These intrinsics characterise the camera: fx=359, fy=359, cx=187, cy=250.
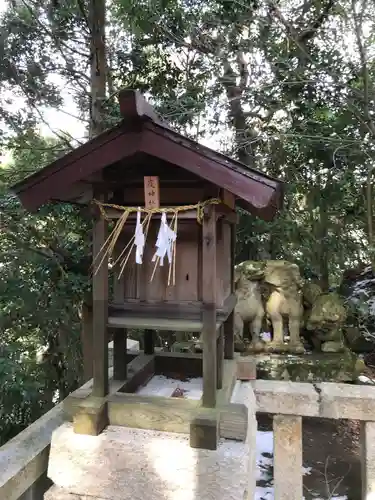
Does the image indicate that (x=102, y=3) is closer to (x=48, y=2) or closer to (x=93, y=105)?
(x=48, y=2)

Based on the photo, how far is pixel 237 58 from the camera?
6125mm

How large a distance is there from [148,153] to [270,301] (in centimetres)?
316

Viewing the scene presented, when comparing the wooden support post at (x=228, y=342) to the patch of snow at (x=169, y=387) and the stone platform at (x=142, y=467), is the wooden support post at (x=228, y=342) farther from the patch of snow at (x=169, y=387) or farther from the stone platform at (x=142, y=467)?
the stone platform at (x=142, y=467)

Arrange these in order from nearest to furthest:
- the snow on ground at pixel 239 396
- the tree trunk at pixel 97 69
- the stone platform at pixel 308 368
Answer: the snow on ground at pixel 239 396, the stone platform at pixel 308 368, the tree trunk at pixel 97 69

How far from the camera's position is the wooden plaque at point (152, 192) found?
2111mm

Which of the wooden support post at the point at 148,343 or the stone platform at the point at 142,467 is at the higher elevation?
the wooden support post at the point at 148,343

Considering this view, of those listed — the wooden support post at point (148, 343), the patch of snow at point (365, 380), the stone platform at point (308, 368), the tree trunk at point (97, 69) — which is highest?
the tree trunk at point (97, 69)

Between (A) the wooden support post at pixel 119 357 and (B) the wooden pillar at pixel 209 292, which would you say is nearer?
(B) the wooden pillar at pixel 209 292

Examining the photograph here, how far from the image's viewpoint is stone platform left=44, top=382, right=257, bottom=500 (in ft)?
6.15

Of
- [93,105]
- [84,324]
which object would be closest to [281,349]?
[84,324]

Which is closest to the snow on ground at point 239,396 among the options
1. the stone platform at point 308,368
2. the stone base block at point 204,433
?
the stone base block at point 204,433

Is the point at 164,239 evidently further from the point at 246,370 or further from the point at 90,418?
the point at 246,370

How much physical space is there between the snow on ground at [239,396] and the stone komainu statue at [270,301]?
1091 mm

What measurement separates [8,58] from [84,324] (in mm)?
4440
